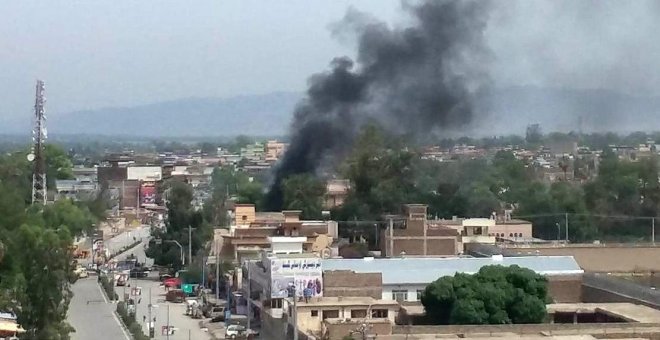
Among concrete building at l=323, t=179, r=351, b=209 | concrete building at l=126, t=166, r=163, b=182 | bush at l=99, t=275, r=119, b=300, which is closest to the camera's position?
bush at l=99, t=275, r=119, b=300

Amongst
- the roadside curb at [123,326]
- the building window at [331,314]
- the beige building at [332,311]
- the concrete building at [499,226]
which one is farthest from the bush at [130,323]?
the concrete building at [499,226]

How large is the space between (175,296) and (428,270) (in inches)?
398

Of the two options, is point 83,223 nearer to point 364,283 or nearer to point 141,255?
point 141,255

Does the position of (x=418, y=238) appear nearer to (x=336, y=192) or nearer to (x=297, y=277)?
(x=297, y=277)

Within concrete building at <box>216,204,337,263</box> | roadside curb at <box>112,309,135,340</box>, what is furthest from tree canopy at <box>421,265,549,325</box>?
concrete building at <box>216,204,337,263</box>

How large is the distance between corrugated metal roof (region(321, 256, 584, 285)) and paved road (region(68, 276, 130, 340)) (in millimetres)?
5282

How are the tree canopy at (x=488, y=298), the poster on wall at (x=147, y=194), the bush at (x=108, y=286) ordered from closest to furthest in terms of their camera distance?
the tree canopy at (x=488, y=298) → the bush at (x=108, y=286) → the poster on wall at (x=147, y=194)

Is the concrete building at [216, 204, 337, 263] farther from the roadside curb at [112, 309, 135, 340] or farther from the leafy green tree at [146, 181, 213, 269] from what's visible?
the roadside curb at [112, 309, 135, 340]

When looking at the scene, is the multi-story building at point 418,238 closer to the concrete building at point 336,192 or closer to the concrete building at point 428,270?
the concrete building at point 428,270

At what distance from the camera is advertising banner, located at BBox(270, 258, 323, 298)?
81.9 ft

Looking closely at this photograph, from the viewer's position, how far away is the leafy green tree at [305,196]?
43.3 meters

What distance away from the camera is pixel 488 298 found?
74.7 feet

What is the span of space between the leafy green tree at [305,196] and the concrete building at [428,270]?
15.2 metres

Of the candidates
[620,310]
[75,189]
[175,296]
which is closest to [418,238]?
[175,296]
